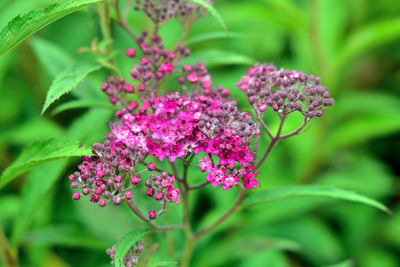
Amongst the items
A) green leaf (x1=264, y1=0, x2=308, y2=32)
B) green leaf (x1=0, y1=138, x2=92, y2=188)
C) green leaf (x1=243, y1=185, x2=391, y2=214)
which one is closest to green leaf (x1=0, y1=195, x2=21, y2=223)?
green leaf (x1=0, y1=138, x2=92, y2=188)

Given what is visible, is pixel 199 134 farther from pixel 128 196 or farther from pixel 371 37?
pixel 371 37

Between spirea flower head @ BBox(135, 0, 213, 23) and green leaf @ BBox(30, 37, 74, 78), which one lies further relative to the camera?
green leaf @ BBox(30, 37, 74, 78)

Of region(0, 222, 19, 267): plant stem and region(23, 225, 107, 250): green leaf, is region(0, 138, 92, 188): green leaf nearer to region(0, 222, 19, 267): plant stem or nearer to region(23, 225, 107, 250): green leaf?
region(0, 222, 19, 267): plant stem

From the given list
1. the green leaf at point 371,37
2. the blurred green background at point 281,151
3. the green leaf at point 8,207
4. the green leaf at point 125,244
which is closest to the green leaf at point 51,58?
the blurred green background at point 281,151

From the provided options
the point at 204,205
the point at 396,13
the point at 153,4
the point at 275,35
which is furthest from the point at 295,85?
the point at 396,13

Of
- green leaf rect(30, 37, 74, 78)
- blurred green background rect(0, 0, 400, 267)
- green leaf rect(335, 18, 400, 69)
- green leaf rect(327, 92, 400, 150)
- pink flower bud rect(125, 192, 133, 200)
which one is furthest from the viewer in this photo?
green leaf rect(327, 92, 400, 150)
